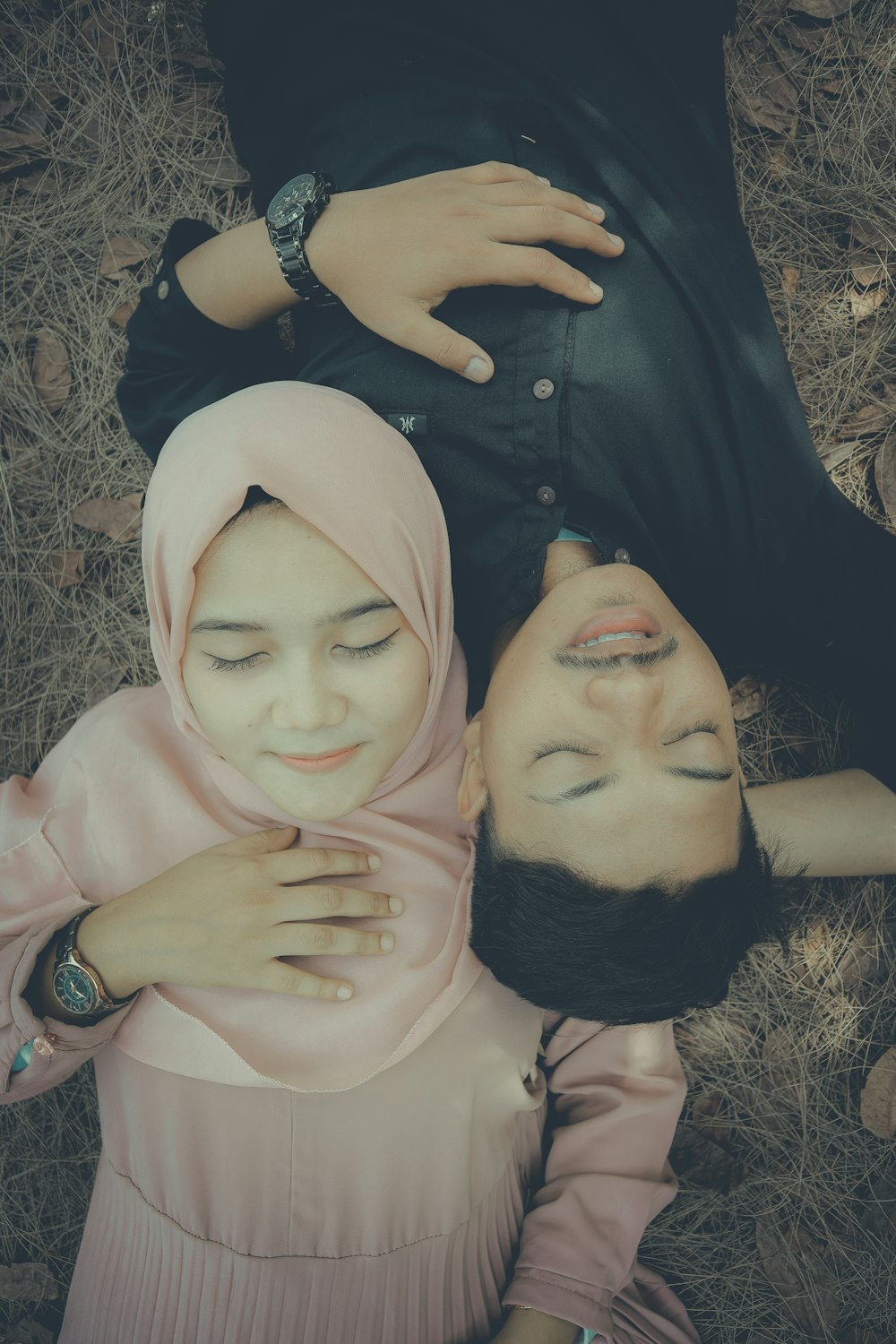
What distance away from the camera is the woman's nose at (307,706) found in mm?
1903

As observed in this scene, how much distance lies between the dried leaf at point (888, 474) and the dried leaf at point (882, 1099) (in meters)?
1.79

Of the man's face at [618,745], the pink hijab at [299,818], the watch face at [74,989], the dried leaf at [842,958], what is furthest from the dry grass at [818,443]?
the man's face at [618,745]

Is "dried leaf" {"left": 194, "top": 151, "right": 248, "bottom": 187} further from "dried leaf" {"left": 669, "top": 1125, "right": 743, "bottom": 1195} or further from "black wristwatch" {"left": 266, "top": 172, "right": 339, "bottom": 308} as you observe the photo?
"dried leaf" {"left": 669, "top": 1125, "right": 743, "bottom": 1195}

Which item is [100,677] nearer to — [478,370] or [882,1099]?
[478,370]

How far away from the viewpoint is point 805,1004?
9.78ft

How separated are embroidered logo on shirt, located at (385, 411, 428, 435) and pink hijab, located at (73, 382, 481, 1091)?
92 millimetres

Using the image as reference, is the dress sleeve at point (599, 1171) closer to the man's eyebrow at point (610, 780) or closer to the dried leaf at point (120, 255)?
the man's eyebrow at point (610, 780)

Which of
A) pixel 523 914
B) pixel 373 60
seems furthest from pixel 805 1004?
pixel 373 60

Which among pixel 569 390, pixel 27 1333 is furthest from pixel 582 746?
pixel 27 1333

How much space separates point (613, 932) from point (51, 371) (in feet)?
8.74

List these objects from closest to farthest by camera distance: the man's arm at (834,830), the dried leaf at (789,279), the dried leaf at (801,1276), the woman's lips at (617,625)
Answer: the woman's lips at (617,625) < the man's arm at (834,830) < the dried leaf at (801,1276) < the dried leaf at (789,279)

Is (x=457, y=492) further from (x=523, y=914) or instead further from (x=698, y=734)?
(x=523, y=914)

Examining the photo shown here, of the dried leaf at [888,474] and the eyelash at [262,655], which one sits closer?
the eyelash at [262,655]

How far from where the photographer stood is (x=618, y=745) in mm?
1872
